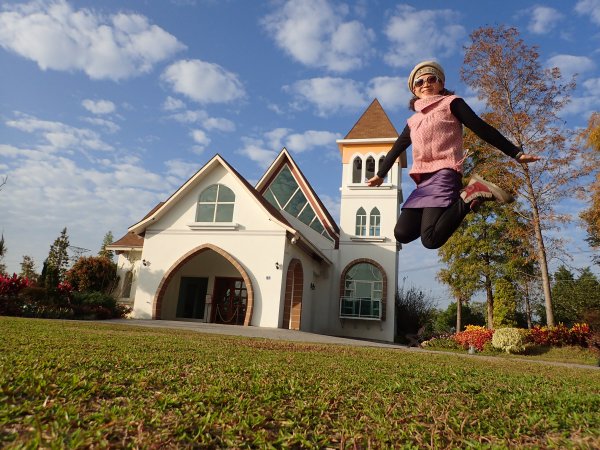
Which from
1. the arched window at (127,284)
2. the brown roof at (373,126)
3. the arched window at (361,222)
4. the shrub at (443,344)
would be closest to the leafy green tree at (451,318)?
A: the arched window at (361,222)

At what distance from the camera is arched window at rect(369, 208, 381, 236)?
21.5 meters

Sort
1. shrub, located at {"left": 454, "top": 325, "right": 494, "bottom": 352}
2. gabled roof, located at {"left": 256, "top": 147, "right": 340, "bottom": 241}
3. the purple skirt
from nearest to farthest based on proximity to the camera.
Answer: the purple skirt, shrub, located at {"left": 454, "top": 325, "right": 494, "bottom": 352}, gabled roof, located at {"left": 256, "top": 147, "right": 340, "bottom": 241}

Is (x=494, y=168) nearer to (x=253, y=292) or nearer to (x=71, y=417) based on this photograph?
(x=253, y=292)

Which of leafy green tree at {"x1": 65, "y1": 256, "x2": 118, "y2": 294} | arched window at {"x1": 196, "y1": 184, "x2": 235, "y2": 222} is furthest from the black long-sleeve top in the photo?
leafy green tree at {"x1": 65, "y1": 256, "x2": 118, "y2": 294}

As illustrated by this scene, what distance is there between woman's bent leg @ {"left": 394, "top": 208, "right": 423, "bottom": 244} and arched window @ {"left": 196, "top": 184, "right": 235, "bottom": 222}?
13441mm

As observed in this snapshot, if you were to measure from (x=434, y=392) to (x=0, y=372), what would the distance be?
267 cm

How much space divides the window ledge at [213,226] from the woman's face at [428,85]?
13.0 m

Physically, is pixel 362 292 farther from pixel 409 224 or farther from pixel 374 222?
pixel 409 224

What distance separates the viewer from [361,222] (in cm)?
2177

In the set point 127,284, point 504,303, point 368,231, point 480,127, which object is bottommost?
point 127,284

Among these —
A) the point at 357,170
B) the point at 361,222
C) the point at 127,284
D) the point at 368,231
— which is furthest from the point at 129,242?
the point at 357,170

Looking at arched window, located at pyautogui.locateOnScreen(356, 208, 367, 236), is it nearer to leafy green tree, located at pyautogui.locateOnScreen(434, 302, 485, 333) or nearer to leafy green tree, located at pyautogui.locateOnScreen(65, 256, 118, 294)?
leafy green tree, located at pyautogui.locateOnScreen(434, 302, 485, 333)

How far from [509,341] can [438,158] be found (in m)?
12.5

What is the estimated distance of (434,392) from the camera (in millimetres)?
2891
